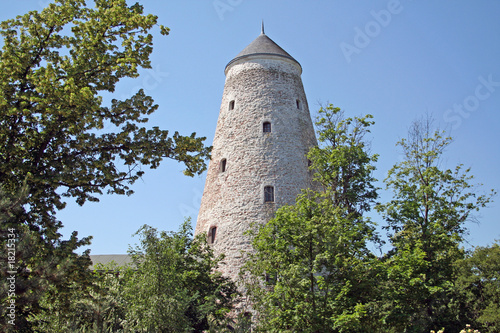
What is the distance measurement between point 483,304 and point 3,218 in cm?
2020

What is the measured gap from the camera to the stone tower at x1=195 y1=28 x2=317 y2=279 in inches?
846

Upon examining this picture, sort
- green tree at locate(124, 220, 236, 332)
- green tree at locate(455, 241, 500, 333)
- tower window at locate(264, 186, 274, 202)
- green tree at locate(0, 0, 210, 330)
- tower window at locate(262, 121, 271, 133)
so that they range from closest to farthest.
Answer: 1. green tree at locate(0, 0, 210, 330)
2. green tree at locate(124, 220, 236, 332)
3. green tree at locate(455, 241, 500, 333)
4. tower window at locate(264, 186, 274, 202)
5. tower window at locate(262, 121, 271, 133)

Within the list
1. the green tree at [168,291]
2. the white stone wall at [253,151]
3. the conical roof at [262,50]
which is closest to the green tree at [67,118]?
the green tree at [168,291]

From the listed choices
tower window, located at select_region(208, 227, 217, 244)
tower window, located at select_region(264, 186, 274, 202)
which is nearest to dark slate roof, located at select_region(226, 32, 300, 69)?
tower window, located at select_region(264, 186, 274, 202)

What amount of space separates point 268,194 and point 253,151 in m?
2.55

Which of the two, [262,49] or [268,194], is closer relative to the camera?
[268,194]

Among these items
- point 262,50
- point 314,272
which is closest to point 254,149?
point 262,50

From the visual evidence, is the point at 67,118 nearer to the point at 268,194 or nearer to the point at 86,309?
the point at 86,309

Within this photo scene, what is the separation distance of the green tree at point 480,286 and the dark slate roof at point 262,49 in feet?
47.7

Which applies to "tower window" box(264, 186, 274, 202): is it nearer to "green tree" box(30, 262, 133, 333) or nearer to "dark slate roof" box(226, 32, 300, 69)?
"green tree" box(30, 262, 133, 333)

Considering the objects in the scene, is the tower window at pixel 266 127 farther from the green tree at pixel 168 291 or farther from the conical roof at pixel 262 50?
the green tree at pixel 168 291

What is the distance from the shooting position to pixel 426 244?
64.5 feet

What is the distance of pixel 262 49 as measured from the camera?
2608cm

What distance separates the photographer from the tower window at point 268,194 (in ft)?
71.6
